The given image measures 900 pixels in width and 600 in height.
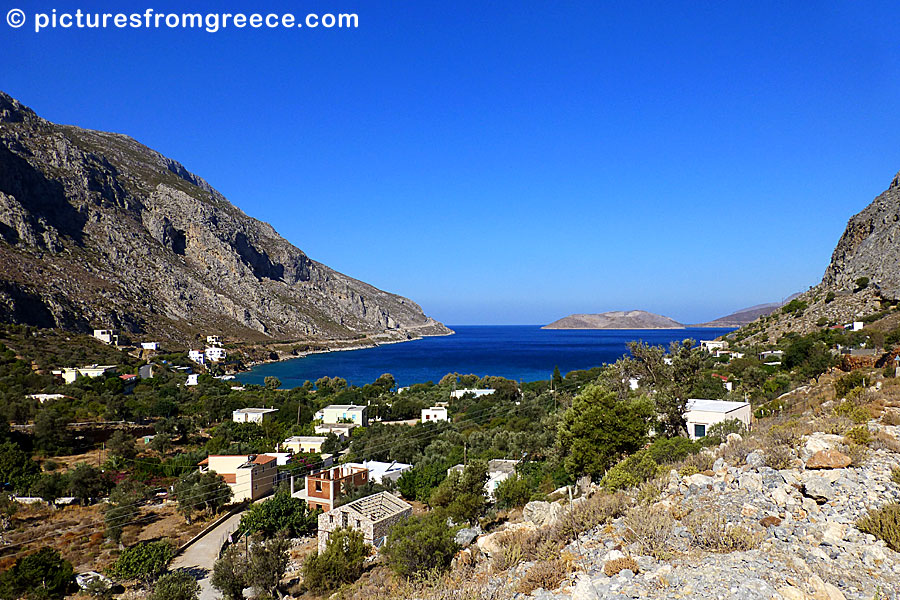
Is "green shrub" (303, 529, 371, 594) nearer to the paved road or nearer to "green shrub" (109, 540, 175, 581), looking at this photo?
the paved road

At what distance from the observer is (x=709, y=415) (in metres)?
20.1

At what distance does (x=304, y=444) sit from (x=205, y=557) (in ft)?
50.6

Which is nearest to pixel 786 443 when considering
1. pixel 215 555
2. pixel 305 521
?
pixel 305 521

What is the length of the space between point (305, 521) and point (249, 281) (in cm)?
10428

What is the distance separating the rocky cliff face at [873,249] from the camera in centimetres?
4150

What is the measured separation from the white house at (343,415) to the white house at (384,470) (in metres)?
13.6

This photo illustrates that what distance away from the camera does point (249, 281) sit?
A: 114 metres

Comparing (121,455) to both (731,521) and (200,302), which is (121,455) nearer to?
(731,521)

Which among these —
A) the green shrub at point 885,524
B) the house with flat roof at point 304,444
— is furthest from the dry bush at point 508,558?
the house with flat roof at point 304,444

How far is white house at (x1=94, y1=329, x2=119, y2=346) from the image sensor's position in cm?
6638

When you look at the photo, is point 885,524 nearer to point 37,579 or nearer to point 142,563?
point 142,563

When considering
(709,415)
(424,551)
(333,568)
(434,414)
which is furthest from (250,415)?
(424,551)

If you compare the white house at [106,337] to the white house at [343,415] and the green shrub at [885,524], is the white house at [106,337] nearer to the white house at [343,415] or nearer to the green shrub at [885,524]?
the white house at [343,415]

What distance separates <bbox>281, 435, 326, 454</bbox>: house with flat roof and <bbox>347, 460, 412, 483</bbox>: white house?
236 inches
